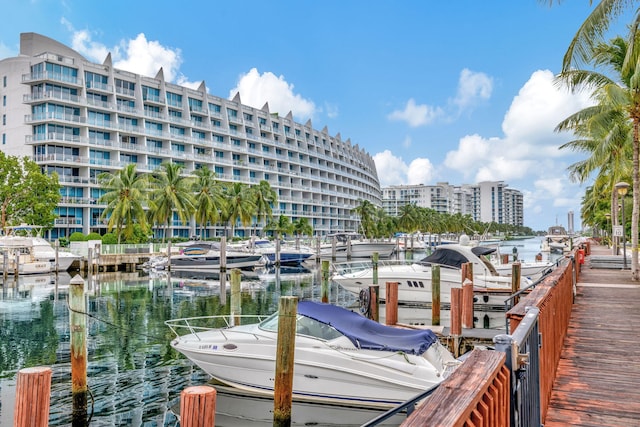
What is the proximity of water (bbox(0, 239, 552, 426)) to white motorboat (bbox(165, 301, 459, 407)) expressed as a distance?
58 centimetres

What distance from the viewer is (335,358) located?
9.96 metres

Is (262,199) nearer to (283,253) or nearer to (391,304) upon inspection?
(283,253)

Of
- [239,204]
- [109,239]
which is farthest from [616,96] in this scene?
[239,204]

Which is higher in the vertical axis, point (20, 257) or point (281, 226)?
point (281, 226)

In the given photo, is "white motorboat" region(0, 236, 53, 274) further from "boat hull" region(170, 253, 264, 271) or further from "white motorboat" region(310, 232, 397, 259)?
"white motorboat" region(310, 232, 397, 259)

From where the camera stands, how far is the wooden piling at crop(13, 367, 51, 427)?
232 inches

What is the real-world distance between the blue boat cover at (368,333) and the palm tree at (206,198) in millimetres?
51220

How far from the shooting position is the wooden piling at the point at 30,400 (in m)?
5.90

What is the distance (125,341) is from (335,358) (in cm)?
1005

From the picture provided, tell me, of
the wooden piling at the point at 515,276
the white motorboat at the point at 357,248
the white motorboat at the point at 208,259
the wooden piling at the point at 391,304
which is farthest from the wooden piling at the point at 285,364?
the white motorboat at the point at 357,248

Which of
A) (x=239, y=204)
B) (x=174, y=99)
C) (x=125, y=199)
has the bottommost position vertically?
(x=125, y=199)

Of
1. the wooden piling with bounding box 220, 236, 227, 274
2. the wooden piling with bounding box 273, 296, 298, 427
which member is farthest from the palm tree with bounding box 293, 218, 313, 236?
the wooden piling with bounding box 273, 296, 298, 427

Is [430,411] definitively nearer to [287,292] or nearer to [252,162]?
[287,292]

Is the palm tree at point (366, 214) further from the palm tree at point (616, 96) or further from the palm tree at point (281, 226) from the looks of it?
the palm tree at point (616, 96)
